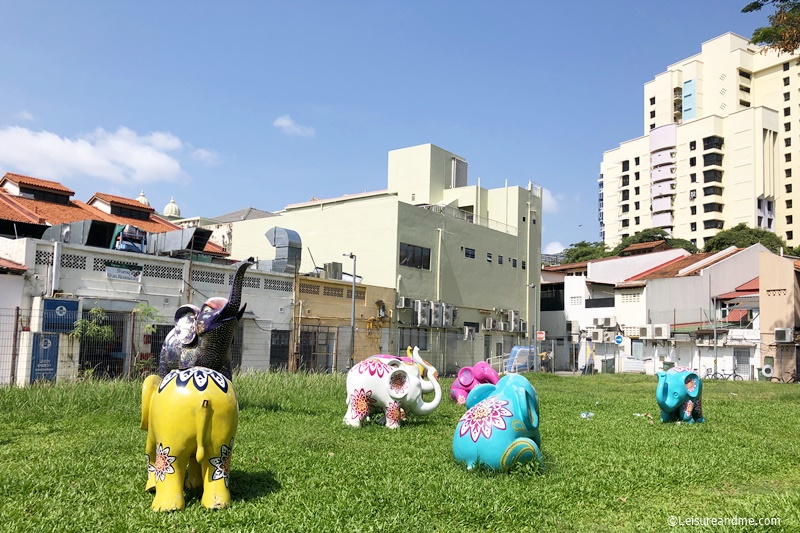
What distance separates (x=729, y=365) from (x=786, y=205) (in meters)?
45.5

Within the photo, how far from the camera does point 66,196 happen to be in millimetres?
29000

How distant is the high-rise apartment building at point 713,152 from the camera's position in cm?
6981

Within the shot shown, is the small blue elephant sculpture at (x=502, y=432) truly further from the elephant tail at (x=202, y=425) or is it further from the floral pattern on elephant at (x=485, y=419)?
the elephant tail at (x=202, y=425)

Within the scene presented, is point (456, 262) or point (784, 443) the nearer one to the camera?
point (784, 443)

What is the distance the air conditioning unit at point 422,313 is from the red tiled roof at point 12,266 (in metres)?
17.7

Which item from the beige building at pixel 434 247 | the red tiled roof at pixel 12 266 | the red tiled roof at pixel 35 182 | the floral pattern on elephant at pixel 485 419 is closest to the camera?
the floral pattern on elephant at pixel 485 419

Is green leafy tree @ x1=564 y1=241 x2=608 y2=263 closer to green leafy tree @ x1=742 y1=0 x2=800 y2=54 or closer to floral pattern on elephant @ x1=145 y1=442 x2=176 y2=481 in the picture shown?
green leafy tree @ x1=742 y1=0 x2=800 y2=54

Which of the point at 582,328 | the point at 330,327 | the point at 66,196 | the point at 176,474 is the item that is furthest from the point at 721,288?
the point at 176,474

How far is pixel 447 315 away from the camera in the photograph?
33.7 meters

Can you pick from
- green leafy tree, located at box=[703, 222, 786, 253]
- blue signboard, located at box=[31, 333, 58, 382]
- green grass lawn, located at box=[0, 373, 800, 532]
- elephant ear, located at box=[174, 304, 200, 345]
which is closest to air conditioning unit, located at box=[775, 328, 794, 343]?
green grass lawn, located at box=[0, 373, 800, 532]

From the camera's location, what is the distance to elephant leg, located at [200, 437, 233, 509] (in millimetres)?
6023

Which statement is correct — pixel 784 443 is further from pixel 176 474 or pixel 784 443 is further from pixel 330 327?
pixel 330 327

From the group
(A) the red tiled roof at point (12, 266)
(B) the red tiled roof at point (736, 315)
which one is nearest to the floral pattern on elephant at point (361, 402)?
(A) the red tiled roof at point (12, 266)

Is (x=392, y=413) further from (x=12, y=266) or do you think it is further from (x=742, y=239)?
(x=742, y=239)
